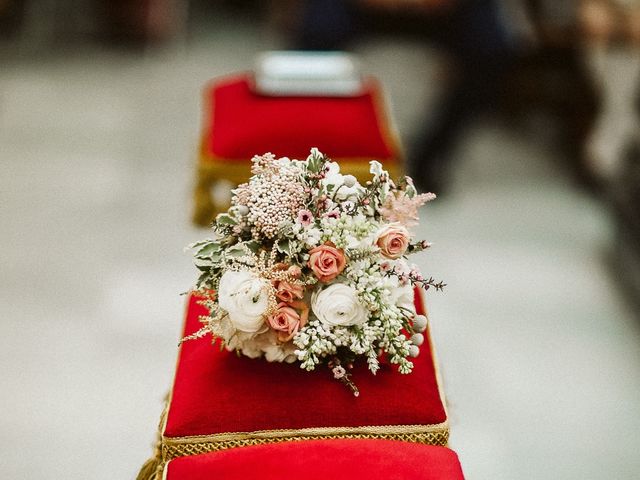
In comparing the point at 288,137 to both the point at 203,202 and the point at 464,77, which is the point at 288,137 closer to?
the point at 203,202

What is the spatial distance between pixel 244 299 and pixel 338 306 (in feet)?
0.56

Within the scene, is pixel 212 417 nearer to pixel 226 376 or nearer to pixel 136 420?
pixel 226 376

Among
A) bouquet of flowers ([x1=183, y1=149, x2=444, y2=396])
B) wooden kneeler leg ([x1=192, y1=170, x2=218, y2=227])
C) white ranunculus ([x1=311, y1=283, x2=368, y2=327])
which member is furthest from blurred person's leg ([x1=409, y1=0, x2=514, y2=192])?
white ranunculus ([x1=311, y1=283, x2=368, y2=327])

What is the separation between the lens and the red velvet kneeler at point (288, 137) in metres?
2.25

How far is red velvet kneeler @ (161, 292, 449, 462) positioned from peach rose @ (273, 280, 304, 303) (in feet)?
0.63

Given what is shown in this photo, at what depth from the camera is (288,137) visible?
2.23 m

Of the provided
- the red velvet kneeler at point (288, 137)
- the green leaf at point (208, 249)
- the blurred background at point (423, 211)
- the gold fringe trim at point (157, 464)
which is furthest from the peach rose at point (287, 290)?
the red velvet kneeler at point (288, 137)

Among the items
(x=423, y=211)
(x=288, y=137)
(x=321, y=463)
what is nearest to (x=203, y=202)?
(x=288, y=137)

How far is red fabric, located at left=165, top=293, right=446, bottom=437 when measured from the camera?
1346 mm

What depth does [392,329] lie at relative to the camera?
4.33 feet

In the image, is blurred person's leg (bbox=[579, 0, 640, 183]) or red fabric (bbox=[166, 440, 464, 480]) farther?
blurred person's leg (bbox=[579, 0, 640, 183])

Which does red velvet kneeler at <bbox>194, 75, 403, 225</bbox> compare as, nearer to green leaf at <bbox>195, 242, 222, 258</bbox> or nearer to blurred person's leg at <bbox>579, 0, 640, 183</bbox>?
green leaf at <bbox>195, 242, 222, 258</bbox>

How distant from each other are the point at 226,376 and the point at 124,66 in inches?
109

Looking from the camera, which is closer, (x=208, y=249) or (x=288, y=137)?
(x=208, y=249)
